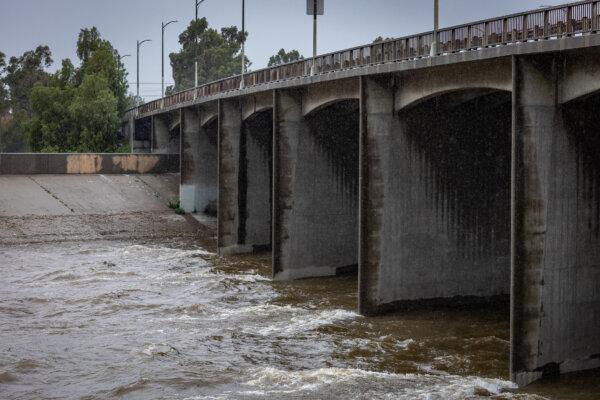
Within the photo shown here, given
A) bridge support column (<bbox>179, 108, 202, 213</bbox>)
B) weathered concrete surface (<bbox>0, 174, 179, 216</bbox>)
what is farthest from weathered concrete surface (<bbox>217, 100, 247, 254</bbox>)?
weathered concrete surface (<bbox>0, 174, 179, 216</bbox>)

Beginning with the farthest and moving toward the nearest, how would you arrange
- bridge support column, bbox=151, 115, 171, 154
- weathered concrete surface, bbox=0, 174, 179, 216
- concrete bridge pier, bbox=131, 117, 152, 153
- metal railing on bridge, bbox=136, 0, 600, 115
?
concrete bridge pier, bbox=131, 117, 152, 153, bridge support column, bbox=151, 115, 171, 154, weathered concrete surface, bbox=0, 174, 179, 216, metal railing on bridge, bbox=136, 0, 600, 115

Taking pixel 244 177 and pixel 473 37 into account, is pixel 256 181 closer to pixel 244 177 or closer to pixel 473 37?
pixel 244 177

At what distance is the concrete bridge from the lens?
23.6 m

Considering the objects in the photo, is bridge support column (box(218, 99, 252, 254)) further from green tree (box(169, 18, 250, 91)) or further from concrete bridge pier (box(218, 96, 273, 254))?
green tree (box(169, 18, 250, 91))

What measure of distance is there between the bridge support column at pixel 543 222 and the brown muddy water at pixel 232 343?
1.06 meters

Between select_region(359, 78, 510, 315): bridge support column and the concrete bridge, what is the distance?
0.17 feet

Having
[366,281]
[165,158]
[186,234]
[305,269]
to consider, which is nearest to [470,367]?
[366,281]

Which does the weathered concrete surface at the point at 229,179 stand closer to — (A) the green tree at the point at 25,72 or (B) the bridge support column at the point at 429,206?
(B) the bridge support column at the point at 429,206

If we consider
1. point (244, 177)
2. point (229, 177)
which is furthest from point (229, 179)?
point (244, 177)

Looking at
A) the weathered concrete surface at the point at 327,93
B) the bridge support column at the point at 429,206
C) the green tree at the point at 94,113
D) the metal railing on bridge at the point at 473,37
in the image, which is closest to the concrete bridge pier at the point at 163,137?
the green tree at the point at 94,113

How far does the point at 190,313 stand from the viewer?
33.4 meters

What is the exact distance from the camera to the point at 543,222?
2358cm

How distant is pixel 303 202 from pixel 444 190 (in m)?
9.41

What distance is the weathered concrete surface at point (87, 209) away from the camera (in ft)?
186
